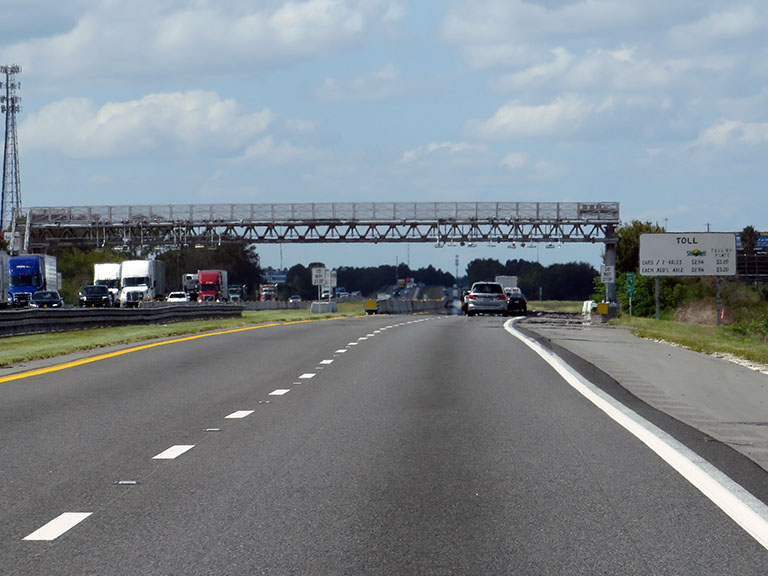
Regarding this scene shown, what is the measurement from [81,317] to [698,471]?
1214 inches

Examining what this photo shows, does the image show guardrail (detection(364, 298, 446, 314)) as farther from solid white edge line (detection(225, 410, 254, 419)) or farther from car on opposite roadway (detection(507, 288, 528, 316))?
solid white edge line (detection(225, 410, 254, 419))

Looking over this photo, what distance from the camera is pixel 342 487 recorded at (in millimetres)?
8562

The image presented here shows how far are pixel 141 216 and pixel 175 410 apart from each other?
9357 centimetres

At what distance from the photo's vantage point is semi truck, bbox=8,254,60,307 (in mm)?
66188

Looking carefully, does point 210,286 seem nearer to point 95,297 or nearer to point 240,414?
point 95,297

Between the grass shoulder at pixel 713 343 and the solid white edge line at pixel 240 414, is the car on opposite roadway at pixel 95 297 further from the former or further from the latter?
the solid white edge line at pixel 240 414

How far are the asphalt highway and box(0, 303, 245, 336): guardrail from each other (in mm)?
16805

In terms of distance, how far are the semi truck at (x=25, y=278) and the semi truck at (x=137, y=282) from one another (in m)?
7.28

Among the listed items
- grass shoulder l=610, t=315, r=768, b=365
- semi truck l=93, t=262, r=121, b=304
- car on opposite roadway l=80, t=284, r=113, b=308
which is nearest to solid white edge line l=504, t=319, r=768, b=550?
grass shoulder l=610, t=315, r=768, b=365

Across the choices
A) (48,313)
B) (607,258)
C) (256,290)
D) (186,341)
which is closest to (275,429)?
(186,341)

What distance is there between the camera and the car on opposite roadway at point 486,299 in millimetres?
62250

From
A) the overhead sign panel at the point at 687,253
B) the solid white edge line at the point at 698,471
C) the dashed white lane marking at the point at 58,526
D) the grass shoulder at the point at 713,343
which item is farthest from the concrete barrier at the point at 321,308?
the dashed white lane marking at the point at 58,526

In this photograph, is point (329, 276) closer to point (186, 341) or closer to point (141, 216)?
point (141, 216)

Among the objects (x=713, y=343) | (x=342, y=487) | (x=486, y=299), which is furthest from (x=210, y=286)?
(x=342, y=487)
